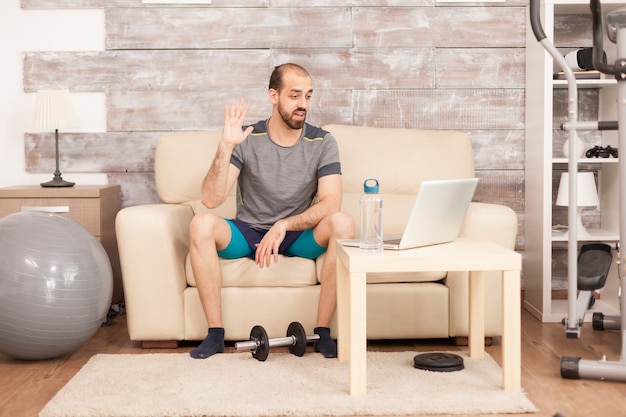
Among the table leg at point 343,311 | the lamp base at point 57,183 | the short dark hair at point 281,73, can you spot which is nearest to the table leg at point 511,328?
the table leg at point 343,311

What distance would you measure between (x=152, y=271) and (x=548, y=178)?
73.2 inches

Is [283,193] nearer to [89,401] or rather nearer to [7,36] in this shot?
[89,401]

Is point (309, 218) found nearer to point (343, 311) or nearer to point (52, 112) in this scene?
point (343, 311)

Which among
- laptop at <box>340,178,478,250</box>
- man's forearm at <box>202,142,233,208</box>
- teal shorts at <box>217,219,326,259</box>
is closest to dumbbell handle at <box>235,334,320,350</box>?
teal shorts at <box>217,219,326,259</box>

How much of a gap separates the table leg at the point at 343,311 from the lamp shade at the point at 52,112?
1.67 m

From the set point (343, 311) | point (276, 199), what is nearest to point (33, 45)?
point (276, 199)

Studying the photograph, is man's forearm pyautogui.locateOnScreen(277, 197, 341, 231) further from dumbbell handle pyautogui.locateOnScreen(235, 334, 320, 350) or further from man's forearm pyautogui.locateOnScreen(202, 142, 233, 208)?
dumbbell handle pyautogui.locateOnScreen(235, 334, 320, 350)

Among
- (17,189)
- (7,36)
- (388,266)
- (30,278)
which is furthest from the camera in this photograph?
(7,36)

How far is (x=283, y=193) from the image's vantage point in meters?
3.19

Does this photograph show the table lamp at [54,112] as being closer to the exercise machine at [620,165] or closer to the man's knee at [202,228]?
the man's knee at [202,228]

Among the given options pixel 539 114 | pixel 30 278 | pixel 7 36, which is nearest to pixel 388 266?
pixel 30 278

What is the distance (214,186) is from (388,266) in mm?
965

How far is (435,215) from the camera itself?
249cm

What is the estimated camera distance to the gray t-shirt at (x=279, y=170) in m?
3.19
